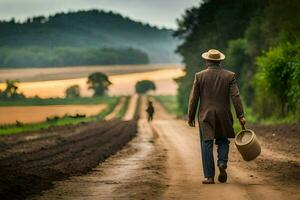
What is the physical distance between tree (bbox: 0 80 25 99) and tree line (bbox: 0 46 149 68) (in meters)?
1.67

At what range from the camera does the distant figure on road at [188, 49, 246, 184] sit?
13891 mm

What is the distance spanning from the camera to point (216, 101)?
1400cm

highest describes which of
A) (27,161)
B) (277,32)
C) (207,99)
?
(277,32)

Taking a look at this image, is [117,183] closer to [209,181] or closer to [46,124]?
[209,181]

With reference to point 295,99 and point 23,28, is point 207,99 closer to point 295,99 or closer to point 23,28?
point 295,99

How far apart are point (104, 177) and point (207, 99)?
2.68 meters

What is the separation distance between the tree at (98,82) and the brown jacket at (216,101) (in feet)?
533

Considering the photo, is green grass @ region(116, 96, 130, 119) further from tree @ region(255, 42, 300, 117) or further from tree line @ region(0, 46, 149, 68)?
tree @ region(255, 42, 300, 117)

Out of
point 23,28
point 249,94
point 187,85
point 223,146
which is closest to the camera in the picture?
point 223,146

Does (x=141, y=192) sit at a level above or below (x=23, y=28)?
below

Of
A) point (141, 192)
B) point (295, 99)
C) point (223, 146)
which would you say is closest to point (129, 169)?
point (223, 146)

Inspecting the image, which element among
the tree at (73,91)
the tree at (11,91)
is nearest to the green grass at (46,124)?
the tree at (11,91)

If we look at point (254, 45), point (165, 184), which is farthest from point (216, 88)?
point (254, 45)

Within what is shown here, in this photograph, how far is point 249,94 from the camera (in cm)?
7294
